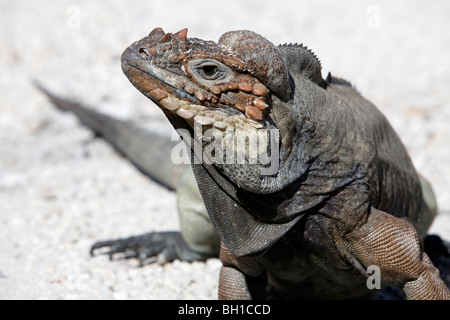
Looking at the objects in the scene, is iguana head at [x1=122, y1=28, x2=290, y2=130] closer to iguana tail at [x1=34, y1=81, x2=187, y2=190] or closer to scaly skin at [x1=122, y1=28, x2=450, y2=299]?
scaly skin at [x1=122, y1=28, x2=450, y2=299]

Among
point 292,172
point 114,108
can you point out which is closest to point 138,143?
point 114,108

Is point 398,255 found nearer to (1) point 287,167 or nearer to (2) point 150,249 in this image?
(1) point 287,167

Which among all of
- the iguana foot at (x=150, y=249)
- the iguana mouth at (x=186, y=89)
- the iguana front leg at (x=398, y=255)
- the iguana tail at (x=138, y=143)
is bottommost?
the iguana front leg at (x=398, y=255)

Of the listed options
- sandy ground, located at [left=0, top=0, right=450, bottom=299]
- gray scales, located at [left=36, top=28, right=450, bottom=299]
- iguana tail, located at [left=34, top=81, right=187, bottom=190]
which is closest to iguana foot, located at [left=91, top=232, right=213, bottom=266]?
sandy ground, located at [left=0, top=0, right=450, bottom=299]

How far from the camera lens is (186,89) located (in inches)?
76.3

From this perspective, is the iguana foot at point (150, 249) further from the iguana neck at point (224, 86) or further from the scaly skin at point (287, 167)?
the iguana neck at point (224, 86)

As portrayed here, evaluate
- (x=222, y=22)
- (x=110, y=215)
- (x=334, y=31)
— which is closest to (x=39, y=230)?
(x=110, y=215)

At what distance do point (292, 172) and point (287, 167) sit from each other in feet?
0.11

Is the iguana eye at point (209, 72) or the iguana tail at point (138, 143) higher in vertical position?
the iguana tail at point (138, 143)

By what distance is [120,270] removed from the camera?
346 cm

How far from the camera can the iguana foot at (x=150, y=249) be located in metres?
3.58

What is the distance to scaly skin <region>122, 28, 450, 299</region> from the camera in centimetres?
195

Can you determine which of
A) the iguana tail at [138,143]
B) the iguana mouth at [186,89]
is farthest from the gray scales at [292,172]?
the iguana tail at [138,143]

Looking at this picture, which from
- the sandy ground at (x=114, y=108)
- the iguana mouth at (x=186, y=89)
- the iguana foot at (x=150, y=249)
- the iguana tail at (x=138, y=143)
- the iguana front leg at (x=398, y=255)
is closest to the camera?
the iguana mouth at (x=186, y=89)
